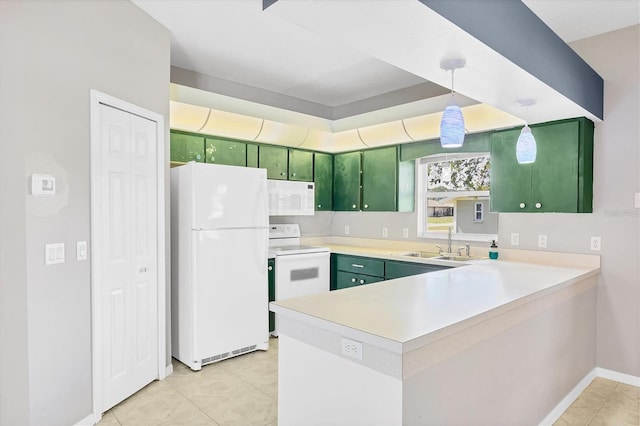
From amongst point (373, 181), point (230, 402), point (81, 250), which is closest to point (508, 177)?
point (373, 181)

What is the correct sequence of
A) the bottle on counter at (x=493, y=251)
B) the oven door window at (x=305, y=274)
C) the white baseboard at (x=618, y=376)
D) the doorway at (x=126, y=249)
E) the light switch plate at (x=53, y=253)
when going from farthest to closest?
the oven door window at (x=305, y=274), the bottle on counter at (x=493, y=251), the white baseboard at (x=618, y=376), the doorway at (x=126, y=249), the light switch plate at (x=53, y=253)

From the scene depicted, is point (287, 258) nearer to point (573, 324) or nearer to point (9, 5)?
point (573, 324)

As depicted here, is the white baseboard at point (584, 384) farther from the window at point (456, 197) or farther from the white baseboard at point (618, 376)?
the window at point (456, 197)

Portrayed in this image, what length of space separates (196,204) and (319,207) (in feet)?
6.97

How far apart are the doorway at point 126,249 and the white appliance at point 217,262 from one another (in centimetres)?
28

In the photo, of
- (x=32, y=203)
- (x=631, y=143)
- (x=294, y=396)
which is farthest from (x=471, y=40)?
(x=32, y=203)

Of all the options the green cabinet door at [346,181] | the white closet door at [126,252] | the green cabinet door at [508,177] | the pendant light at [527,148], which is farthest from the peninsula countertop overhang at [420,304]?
the green cabinet door at [346,181]

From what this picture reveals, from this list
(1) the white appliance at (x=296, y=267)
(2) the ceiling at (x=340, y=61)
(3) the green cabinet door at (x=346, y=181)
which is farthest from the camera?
(3) the green cabinet door at (x=346, y=181)

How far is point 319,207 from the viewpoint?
16.7 ft

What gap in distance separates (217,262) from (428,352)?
89.8 inches

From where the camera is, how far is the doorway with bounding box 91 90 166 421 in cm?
245

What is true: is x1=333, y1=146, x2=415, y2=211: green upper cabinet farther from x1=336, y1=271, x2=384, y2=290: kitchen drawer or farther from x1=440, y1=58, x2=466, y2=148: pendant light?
x1=440, y1=58, x2=466, y2=148: pendant light

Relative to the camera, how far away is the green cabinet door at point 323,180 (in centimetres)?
506

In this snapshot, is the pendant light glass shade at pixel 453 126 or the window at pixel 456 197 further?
the window at pixel 456 197
